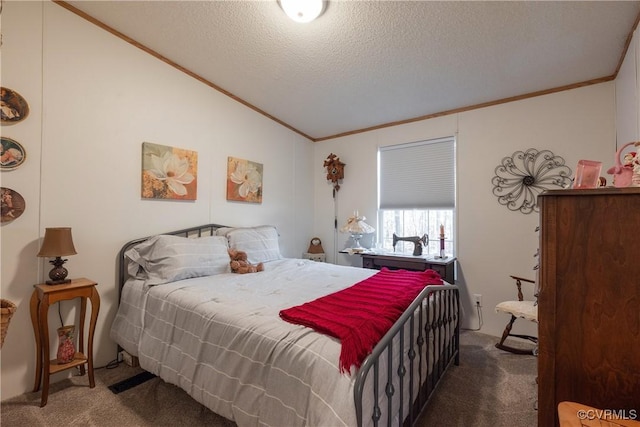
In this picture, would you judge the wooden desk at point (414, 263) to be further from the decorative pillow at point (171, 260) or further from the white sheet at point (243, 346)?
the decorative pillow at point (171, 260)

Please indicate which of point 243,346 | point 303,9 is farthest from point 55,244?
point 303,9

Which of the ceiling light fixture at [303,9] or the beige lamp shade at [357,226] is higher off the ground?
the ceiling light fixture at [303,9]

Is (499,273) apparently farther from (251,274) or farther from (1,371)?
(1,371)

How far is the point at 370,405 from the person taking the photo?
1144 millimetres

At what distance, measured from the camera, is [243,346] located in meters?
1.42

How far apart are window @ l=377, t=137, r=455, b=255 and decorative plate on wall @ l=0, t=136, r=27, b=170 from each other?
3483 millimetres

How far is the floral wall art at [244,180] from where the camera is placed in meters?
3.29

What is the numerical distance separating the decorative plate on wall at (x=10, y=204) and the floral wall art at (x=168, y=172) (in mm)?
788

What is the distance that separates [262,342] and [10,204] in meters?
2.03

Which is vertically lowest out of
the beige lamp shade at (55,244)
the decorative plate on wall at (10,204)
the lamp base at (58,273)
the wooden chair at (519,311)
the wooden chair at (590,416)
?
the wooden chair at (519,311)

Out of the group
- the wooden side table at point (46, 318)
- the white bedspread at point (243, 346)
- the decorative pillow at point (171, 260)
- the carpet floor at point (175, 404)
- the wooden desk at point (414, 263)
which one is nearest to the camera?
the white bedspread at point (243, 346)

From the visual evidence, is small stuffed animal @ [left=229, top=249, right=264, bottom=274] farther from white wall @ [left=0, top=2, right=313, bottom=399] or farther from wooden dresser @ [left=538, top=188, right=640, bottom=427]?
wooden dresser @ [left=538, top=188, right=640, bottom=427]

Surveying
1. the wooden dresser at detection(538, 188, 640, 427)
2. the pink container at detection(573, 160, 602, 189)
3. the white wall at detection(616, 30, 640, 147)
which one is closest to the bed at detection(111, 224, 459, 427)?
the wooden dresser at detection(538, 188, 640, 427)

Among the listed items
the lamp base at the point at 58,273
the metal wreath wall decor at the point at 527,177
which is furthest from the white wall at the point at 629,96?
the lamp base at the point at 58,273
